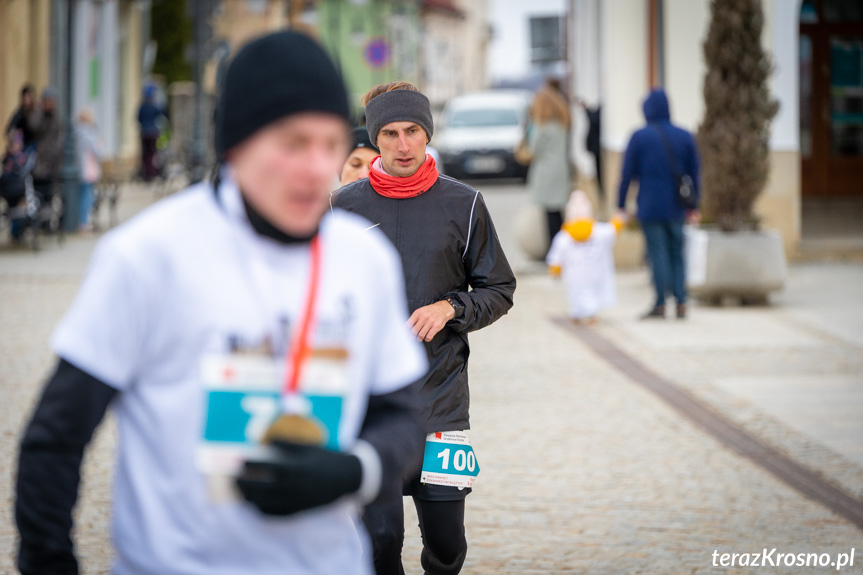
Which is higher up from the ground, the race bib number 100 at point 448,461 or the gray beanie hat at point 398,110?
the gray beanie hat at point 398,110

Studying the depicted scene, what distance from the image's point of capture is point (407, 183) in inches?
160

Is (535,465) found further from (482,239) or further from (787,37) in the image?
(787,37)

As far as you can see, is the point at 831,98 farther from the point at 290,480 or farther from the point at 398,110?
the point at 290,480

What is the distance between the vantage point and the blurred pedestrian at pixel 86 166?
19.2 metres

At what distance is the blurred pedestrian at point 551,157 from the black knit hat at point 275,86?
514 inches

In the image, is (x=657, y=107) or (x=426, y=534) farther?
(x=657, y=107)

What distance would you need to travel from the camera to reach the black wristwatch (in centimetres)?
402

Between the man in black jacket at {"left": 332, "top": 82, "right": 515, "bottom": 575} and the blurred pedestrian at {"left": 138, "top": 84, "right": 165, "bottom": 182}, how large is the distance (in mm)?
26036

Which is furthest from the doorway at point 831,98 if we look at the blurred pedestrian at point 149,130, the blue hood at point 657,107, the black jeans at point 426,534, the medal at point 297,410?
the medal at point 297,410

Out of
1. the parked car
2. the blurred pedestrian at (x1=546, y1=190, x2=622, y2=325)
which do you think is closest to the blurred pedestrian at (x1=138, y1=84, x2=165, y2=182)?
the parked car

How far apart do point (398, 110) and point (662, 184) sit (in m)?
7.68

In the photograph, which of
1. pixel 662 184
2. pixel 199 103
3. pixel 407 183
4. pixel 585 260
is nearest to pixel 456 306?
Result: pixel 407 183

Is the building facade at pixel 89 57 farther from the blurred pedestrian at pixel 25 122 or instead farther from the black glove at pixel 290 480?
the black glove at pixel 290 480

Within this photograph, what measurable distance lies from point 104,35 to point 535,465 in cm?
2698
